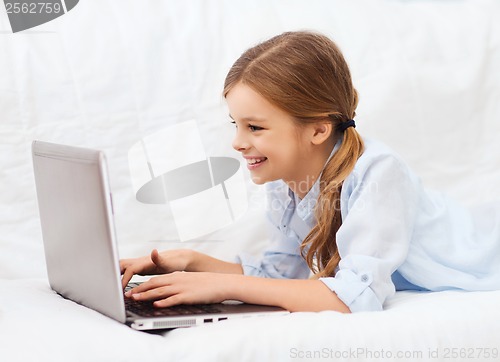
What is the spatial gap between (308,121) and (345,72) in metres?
0.12

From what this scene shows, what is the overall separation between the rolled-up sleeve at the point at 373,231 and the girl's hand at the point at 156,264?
0.30m

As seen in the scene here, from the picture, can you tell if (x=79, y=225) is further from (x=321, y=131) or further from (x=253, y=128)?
(x=321, y=131)

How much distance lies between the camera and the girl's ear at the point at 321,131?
1.40m

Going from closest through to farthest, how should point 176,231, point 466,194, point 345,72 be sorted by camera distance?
1. point 345,72
2. point 176,231
3. point 466,194

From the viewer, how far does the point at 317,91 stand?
54.2 inches

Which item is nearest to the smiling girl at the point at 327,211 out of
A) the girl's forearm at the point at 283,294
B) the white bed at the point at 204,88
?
the girl's forearm at the point at 283,294

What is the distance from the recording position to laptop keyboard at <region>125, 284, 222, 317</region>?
3.73 ft

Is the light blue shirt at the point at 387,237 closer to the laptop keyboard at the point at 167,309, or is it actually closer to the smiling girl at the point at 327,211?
the smiling girl at the point at 327,211

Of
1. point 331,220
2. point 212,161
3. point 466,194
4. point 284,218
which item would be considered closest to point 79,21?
point 212,161

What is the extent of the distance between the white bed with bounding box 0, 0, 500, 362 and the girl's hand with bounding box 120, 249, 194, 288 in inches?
5.7

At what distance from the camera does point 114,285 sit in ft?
3.53

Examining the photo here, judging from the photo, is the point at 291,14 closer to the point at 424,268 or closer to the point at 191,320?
the point at 424,268

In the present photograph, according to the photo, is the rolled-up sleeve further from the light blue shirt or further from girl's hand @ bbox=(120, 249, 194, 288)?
girl's hand @ bbox=(120, 249, 194, 288)

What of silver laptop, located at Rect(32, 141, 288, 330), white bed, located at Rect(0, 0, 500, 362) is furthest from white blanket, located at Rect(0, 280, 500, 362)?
white bed, located at Rect(0, 0, 500, 362)
